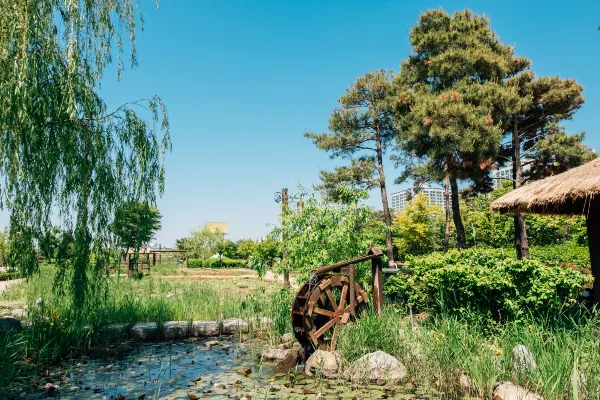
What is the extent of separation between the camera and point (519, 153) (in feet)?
57.9

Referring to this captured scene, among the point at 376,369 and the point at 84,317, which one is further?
the point at 84,317

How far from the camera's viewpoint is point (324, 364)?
5.91m

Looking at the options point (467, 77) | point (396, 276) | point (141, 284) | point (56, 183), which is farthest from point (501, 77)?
point (56, 183)

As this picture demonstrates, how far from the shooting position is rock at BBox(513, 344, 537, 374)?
4219 mm

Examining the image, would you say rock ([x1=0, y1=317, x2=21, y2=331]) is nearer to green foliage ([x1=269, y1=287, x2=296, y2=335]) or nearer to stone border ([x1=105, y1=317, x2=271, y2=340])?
stone border ([x1=105, y1=317, x2=271, y2=340])

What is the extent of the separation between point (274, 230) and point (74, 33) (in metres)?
4.95

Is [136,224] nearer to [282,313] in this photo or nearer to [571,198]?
[282,313]

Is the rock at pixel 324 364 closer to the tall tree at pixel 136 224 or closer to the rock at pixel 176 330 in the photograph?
the tall tree at pixel 136 224

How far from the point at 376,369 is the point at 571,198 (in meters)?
3.95

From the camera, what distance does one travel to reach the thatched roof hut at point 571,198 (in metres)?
6.39

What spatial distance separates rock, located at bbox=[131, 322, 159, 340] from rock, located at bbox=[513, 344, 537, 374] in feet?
19.9

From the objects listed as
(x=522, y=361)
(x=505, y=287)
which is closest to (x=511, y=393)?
(x=522, y=361)

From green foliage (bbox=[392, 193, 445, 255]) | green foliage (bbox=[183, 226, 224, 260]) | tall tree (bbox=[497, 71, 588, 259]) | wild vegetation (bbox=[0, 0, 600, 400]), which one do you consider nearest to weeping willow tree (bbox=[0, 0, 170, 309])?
wild vegetation (bbox=[0, 0, 600, 400])

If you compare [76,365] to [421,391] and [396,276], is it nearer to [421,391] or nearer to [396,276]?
[421,391]
